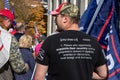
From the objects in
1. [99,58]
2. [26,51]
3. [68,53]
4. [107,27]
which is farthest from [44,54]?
[26,51]

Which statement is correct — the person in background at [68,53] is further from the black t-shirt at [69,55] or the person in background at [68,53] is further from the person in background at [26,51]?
the person in background at [26,51]

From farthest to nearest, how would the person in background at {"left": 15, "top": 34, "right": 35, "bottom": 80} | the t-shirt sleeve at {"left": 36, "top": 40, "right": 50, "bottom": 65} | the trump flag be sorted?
the person in background at {"left": 15, "top": 34, "right": 35, "bottom": 80}
the trump flag
the t-shirt sleeve at {"left": 36, "top": 40, "right": 50, "bottom": 65}

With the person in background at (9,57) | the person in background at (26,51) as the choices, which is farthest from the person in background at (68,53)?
the person in background at (26,51)

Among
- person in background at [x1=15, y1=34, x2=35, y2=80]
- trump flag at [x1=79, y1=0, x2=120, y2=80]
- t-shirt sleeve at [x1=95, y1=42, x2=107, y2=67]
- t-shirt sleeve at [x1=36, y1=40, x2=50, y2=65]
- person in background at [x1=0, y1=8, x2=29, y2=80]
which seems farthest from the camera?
person in background at [x1=15, y1=34, x2=35, y2=80]

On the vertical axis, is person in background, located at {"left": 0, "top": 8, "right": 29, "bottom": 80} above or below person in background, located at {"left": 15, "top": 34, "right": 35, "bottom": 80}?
above

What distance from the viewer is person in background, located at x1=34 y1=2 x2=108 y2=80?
470 cm

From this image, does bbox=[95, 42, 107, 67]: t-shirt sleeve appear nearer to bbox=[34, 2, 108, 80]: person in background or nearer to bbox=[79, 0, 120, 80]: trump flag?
bbox=[34, 2, 108, 80]: person in background

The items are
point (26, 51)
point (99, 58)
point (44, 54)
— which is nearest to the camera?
point (44, 54)

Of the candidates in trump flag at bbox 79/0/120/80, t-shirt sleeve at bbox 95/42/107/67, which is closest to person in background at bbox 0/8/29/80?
t-shirt sleeve at bbox 95/42/107/67

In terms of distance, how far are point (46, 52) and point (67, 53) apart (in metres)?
0.21

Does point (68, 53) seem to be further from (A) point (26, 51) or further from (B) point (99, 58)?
(A) point (26, 51)

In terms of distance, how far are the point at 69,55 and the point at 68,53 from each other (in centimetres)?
2

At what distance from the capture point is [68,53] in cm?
474

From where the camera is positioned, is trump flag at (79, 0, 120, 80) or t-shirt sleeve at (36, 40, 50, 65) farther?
trump flag at (79, 0, 120, 80)
